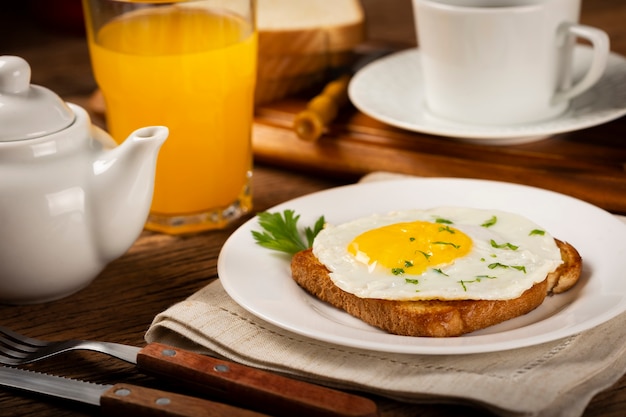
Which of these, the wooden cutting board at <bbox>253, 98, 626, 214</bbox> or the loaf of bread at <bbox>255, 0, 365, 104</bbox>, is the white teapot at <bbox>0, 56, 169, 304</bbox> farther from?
the loaf of bread at <bbox>255, 0, 365, 104</bbox>

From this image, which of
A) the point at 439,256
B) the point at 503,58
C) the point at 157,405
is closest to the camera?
the point at 157,405

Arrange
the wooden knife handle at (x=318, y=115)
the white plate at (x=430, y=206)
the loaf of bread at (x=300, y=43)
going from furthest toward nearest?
the loaf of bread at (x=300, y=43)
the wooden knife handle at (x=318, y=115)
the white plate at (x=430, y=206)

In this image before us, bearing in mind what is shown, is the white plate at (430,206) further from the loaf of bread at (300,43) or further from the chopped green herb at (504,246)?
the loaf of bread at (300,43)

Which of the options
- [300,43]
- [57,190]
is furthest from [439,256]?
[300,43]

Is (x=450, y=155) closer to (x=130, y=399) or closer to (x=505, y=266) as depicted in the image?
(x=505, y=266)

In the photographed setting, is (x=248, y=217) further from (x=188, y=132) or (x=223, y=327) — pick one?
(x=223, y=327)

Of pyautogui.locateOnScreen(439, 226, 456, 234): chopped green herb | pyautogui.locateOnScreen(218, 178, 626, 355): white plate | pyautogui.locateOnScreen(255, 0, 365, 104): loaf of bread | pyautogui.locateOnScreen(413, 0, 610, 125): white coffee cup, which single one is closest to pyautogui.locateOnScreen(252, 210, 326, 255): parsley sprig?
pyautogui.locateOnScreen(218, 178, 626, 355): white plate

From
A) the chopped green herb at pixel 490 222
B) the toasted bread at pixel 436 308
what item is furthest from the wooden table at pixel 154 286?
the chopped green herb at pixel 490 222

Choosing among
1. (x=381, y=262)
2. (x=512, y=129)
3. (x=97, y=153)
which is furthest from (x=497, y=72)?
(x=97, y=153)
